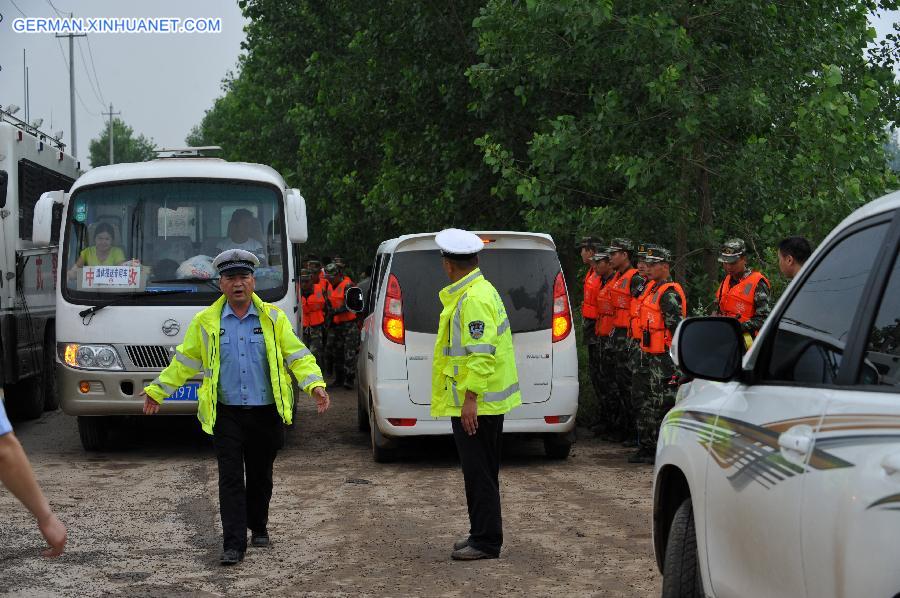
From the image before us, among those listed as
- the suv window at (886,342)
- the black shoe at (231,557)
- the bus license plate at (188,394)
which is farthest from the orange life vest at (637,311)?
the suv window at (886,342)

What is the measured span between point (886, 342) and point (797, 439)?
38 cm

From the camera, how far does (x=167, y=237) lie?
43.7 ft

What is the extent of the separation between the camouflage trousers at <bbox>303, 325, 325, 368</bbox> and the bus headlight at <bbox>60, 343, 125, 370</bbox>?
30.7 ft

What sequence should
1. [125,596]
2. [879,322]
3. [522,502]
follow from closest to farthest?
1. [879,322]
2. [125,596]
3. [522,502]

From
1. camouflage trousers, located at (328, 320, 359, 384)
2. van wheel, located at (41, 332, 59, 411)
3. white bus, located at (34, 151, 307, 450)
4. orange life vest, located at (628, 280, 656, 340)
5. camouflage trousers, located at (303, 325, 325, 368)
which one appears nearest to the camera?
orange life vest, located at (628, 280, 656, 340)

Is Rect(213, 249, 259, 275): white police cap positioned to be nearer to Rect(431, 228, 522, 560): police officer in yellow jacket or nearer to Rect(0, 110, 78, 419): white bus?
Rect(431, 228, 522, 560): police officer in yellow jacket

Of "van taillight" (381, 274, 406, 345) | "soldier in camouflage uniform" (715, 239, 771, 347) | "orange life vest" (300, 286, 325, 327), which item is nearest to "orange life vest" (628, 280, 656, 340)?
"soldier in camouflage uniform" (715, 239, 771, 347)

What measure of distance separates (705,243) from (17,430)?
814 centimetres

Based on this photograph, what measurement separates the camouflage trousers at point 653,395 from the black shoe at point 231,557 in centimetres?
519

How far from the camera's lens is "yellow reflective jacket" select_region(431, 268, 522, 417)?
8.09 metres

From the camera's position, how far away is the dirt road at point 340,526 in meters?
7.55

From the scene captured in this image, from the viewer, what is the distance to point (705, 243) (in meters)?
16.5

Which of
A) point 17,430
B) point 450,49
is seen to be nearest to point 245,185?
point 17,430

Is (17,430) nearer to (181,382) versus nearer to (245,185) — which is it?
(245,185)
